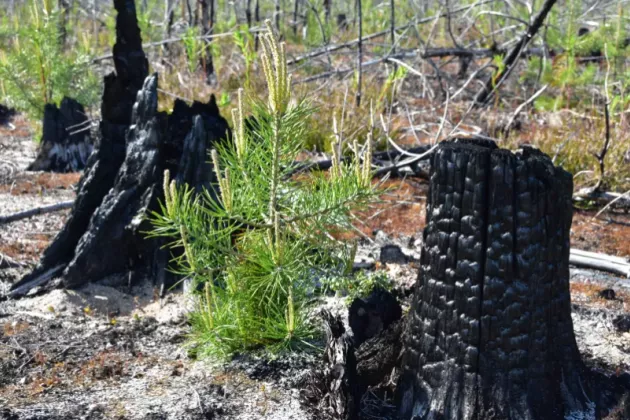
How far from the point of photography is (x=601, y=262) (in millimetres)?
5387

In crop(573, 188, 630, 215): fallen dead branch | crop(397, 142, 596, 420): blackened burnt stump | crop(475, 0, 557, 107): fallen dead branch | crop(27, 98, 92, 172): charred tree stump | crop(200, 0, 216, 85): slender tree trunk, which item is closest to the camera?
crop(397, 142, 596, 420): blackened burnt stump

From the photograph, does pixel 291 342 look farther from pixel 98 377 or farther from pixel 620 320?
pixel 620 320

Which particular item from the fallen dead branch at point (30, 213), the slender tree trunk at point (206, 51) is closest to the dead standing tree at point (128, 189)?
the fallen dead branch at point (30, 213)

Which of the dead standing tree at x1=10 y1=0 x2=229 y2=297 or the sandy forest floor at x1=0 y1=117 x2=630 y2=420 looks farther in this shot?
the dead standing tree at x1=10 y1=0 x2=229 y2=297

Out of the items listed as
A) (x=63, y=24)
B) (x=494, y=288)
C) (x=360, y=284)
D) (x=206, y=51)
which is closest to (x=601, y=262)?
(x=360, y=284)

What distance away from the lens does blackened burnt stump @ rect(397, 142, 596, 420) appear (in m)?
2.81

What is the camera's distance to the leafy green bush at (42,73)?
8.16m

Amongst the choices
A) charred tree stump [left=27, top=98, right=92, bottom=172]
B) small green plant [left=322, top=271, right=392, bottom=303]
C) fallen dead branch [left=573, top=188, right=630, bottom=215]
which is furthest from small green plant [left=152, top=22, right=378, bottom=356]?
charred tree stump [left=27, top=98, right=92, bottom=172]

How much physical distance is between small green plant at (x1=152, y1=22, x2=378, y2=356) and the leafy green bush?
555cm

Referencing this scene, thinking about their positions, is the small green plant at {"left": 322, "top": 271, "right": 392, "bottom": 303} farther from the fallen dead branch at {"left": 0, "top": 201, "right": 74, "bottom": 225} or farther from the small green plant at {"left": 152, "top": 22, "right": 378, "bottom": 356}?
the fallen dead branch at {"left": 0, "top": 201, "right": 74, "bottom": 225}

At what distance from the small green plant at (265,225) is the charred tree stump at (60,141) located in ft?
18.0

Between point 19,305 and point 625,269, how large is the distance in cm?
444

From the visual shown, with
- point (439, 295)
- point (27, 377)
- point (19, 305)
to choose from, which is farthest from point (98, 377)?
point (439, 295)

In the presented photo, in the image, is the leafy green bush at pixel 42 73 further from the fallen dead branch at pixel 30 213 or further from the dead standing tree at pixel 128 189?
the dead standing tree at pixel 128 189
